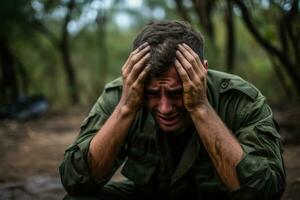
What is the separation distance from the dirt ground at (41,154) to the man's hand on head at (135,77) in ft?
5.59

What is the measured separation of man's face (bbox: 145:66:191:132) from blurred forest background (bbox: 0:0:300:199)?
1506 mm

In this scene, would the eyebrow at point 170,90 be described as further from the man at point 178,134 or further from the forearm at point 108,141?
the forearm at point 108,141

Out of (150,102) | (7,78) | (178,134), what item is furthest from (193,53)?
(7,78)

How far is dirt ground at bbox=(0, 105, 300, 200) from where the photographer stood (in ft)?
15.2

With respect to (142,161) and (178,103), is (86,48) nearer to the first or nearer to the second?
(142,161)

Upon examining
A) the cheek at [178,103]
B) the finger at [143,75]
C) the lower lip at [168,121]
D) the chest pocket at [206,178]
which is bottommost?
the chest pocket at [206,178]

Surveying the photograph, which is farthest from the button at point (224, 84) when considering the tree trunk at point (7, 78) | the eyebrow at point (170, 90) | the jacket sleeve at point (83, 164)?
the tree trunk at point (7, 78)

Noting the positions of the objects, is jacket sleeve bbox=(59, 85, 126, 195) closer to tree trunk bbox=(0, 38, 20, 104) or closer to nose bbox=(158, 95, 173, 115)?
nose bbox=(158, 95, 173, 115)

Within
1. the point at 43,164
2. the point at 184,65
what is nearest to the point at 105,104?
the point at 184,65

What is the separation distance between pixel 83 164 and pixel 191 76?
68 cm

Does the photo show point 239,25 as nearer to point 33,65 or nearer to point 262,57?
point 262,57

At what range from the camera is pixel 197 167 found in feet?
9.26

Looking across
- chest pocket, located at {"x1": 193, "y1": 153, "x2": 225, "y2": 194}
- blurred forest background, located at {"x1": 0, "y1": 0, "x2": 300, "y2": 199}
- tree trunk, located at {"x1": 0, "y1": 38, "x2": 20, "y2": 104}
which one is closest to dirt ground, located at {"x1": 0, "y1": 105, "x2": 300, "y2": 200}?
blurred forest background, located at {"x1": 0, "y1": 0, "x2": 300, "y2": 199}

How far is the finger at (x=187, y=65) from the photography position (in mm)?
2658
